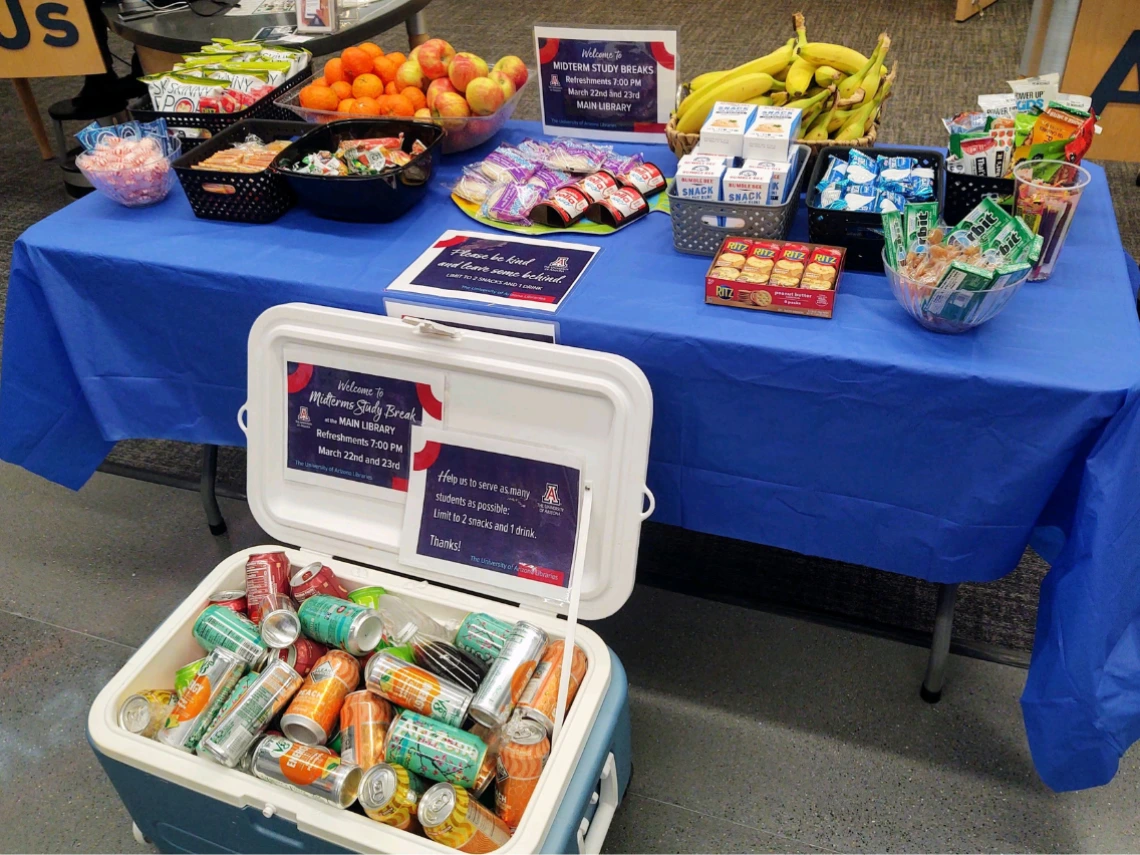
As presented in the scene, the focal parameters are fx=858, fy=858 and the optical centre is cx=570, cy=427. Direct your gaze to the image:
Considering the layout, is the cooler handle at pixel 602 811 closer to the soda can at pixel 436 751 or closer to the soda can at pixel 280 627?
the soda can at pixel 436 751

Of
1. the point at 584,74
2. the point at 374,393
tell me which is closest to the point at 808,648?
the point at 374,393

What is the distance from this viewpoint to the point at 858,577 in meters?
1.71

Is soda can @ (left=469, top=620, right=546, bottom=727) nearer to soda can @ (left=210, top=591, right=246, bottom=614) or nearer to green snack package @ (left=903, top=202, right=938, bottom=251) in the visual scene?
soda can @ (left=210, top=591, right=246, bottom=614)

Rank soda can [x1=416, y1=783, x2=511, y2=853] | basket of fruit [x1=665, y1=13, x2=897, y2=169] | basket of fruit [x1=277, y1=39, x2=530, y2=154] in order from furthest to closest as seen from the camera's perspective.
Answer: basket of fruit [x1=277, y1=39, x2=530, y2=154]
basket of fruit [x1=665, y1=13, x2=897, y2=169]
soda can [x1=416, y1=783, x2=511, y2=853]

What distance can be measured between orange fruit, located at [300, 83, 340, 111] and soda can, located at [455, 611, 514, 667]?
1.10 m

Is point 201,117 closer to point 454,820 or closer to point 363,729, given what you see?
point 363,729

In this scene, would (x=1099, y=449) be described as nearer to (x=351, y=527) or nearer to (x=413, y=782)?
(x=413, y=782)

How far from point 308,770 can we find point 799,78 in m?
A: 1.35

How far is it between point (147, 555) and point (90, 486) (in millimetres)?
333

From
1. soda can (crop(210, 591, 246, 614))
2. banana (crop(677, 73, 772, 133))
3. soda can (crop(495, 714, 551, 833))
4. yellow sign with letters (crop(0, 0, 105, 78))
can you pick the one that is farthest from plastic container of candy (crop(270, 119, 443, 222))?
yellow sign with letters (crop(0, 0, 105, 78))

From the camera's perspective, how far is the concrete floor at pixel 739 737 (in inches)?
51.9

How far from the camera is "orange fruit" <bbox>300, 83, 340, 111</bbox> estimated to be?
5.54 feet

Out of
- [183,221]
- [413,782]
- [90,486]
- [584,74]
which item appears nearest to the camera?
[413,782]

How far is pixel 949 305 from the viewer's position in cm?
108
